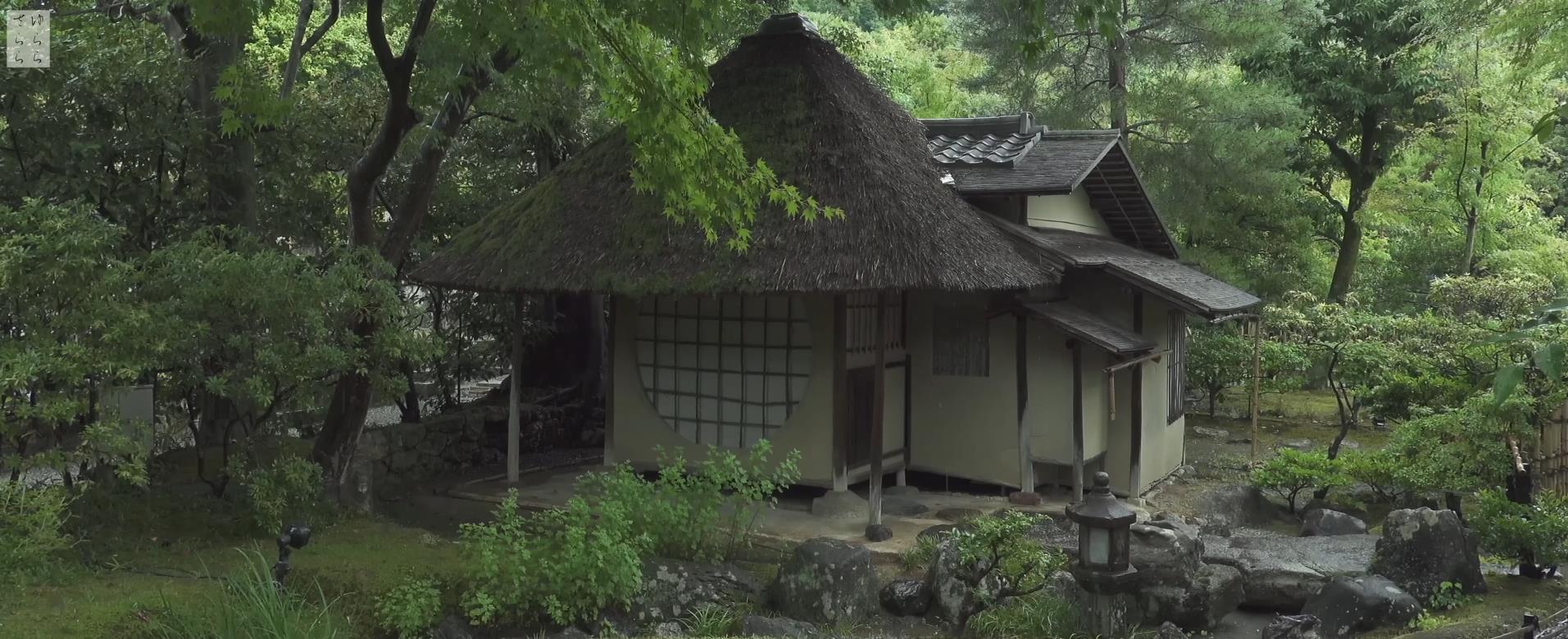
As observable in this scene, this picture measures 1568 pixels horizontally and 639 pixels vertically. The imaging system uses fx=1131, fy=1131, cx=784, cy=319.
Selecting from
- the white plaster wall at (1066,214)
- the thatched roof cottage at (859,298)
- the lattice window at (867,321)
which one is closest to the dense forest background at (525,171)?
the thatched roof cottage at (859,298)

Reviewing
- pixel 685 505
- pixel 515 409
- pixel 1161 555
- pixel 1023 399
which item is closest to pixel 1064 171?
pixel 1023 399

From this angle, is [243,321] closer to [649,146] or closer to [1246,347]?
[649,146]

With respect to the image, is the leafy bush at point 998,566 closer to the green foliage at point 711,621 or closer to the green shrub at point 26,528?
the green foliage at point 711,621

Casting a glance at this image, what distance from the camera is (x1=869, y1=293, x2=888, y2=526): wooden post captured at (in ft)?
35.9

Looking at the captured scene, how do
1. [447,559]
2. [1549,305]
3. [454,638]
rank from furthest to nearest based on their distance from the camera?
[447,559] → [454,638] → [1549,305]

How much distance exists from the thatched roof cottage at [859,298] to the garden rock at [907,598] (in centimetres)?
217

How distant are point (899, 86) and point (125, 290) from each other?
2372 cm

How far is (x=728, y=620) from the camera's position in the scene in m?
7.99

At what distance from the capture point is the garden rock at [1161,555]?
8.35m

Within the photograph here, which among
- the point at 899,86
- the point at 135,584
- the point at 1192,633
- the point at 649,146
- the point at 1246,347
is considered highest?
the point at 899,86

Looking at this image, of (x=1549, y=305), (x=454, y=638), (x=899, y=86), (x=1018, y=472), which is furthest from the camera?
(x=899, y=86)

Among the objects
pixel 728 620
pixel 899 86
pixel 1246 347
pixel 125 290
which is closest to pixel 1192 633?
pixel 728 620

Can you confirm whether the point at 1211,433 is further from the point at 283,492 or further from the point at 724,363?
the point at 283,492
